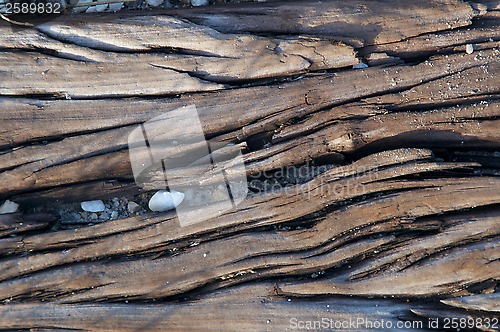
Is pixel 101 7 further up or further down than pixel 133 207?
further up

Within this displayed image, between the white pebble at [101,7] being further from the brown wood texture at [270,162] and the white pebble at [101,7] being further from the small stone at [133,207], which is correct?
the small stone at [133,207]

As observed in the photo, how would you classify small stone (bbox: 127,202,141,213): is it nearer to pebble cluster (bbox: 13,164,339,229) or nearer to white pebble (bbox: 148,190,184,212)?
pebble cluster (bbox: 13,164,339,229)

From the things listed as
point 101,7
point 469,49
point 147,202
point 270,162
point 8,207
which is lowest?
point 8,207

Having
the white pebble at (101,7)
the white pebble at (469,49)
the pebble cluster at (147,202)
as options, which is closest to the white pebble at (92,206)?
the pebble cluster at (147,202)

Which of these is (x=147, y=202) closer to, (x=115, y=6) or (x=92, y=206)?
(x=92, y=206)

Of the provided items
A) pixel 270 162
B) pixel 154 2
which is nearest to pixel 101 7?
pixel 154 2

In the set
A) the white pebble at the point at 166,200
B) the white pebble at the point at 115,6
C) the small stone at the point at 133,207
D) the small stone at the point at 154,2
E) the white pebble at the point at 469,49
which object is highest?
the white pebble at the point at 469,49

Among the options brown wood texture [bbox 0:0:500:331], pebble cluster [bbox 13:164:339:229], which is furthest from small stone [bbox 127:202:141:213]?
brown wood texture [bbox 0:0:500:331]
